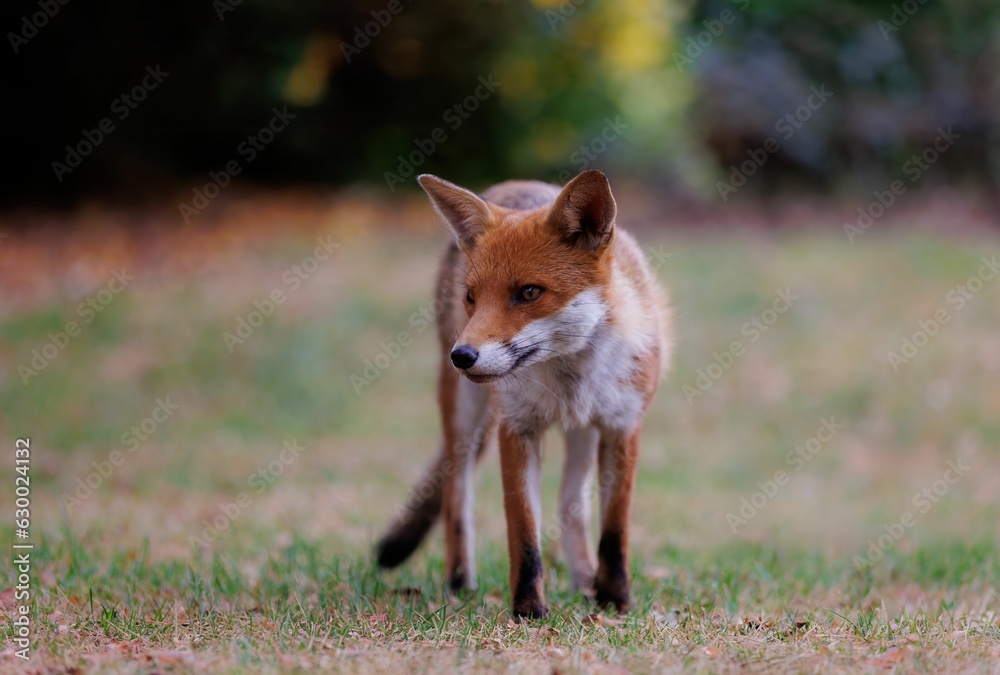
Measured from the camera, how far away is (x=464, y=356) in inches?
181

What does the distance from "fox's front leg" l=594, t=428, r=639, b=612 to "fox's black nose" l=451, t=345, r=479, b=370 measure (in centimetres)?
135

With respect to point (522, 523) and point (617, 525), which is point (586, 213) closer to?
point (522, 523)

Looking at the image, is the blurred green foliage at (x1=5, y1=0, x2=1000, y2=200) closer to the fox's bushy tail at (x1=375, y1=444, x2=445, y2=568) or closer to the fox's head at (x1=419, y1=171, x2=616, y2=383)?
the fox's bushy tail at (x1=375, y1=444, x2=445, y2=568)

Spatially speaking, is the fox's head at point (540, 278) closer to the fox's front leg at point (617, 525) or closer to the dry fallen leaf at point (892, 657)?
the fox's front leg at point (617, 525)

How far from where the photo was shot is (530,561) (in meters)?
5.41

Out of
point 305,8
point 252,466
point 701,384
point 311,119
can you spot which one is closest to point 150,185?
point 311,119

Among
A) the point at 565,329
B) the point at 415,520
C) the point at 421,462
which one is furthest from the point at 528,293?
the point at 421,462

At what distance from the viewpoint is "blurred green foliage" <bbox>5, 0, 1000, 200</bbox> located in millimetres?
17016

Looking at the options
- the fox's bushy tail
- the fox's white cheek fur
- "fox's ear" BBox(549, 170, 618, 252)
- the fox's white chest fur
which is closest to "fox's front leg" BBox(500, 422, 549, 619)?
the fox's white chest fur

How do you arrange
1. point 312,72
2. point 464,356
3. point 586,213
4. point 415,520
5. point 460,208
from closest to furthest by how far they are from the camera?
point 464,356 → point 586,213 → point 460,208 → point 415,520 → point 312,72

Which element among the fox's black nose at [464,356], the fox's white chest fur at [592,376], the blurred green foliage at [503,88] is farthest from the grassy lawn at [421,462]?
the blurred green foliage at [503,88]

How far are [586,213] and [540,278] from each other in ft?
1.44

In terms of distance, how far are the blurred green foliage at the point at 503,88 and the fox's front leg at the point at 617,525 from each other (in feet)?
38.5

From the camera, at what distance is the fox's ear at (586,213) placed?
4.98 m
